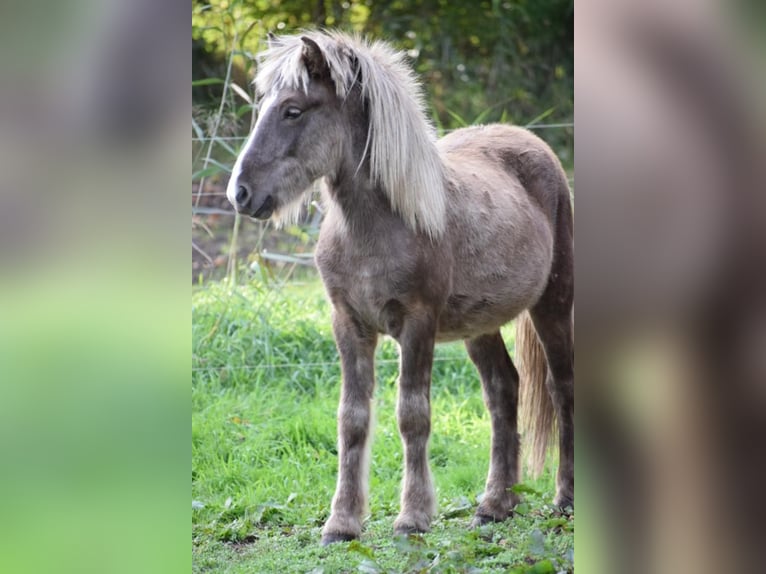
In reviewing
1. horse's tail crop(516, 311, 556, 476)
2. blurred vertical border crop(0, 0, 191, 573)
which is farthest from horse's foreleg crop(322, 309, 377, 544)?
blurred vertical border crop(0, 0, 191, 573)

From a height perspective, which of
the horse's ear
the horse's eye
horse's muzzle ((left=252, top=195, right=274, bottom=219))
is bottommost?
horse's muzzle ((left=252, top=195, right=274, bottom=219))

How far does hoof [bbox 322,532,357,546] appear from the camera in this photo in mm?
3549

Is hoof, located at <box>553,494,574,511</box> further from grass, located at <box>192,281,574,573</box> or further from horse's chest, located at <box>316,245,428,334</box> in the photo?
horse's chest, located at <box>316,245,428,334</box>

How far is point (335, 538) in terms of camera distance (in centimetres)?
356

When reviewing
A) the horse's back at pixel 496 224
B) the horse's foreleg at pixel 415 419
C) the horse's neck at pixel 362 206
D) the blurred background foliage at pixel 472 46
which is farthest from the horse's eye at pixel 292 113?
the blurred background foliage at pixel 472 46

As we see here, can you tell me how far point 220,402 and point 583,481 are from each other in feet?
13.5

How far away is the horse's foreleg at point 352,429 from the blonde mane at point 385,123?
50 centimetres

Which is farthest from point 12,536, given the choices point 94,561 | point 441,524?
point 441,524

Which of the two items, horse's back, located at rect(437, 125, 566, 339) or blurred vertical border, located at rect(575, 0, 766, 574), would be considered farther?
horse's back, located at rect(437, 125, 566, 339)

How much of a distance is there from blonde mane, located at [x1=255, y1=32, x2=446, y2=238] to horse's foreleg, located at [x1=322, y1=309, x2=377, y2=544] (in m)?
0.50

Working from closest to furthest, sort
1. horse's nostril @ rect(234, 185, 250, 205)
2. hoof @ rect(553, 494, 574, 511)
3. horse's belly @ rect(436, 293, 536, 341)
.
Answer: horse's nostril @ rect(234, 185, 250, 205), horse's belly @ rect(436, 293, 536, 341), hoof @ rect(553, 494, 574, 511)

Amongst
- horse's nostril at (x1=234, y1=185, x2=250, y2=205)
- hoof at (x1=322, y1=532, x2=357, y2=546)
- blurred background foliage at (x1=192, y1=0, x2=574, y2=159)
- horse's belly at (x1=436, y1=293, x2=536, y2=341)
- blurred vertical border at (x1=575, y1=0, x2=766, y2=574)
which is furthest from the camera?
blurred background foliage at (x1=192, y1=0, x2=574, y2=159)

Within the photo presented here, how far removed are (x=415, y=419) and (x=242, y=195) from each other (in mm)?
1062

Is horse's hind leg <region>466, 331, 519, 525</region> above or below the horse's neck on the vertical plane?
below
